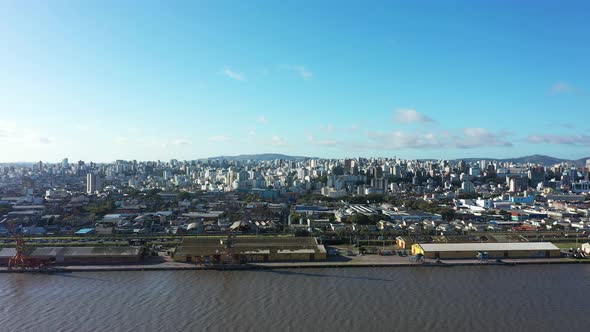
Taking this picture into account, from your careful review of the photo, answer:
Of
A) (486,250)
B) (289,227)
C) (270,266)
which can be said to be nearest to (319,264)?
(270,266)

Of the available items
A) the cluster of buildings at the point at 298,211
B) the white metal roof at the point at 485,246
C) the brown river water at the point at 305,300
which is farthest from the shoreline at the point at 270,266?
the cluster of buildings at the point at 298,211

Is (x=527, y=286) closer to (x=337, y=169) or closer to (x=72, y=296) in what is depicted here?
(x=72, y=296)

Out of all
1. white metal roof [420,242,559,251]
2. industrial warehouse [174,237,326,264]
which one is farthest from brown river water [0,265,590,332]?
white metal roof [420,242,559,251]

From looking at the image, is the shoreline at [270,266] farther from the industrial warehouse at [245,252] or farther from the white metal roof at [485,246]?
the white metal roof at [485,246]

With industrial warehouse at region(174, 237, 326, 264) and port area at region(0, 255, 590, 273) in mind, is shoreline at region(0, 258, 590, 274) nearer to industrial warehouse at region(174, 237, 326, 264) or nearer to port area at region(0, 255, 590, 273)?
port area at region(0, 255, 590, 273)

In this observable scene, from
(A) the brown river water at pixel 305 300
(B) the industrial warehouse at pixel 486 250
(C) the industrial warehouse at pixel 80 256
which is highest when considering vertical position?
(B) the industrial warehouse at pixel 486 250

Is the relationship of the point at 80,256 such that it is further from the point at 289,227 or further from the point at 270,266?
the point at 289,227

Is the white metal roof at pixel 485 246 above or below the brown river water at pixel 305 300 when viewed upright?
Answer: above

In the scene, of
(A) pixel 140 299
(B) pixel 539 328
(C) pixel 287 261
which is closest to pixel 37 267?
(A) pixel 140 299
